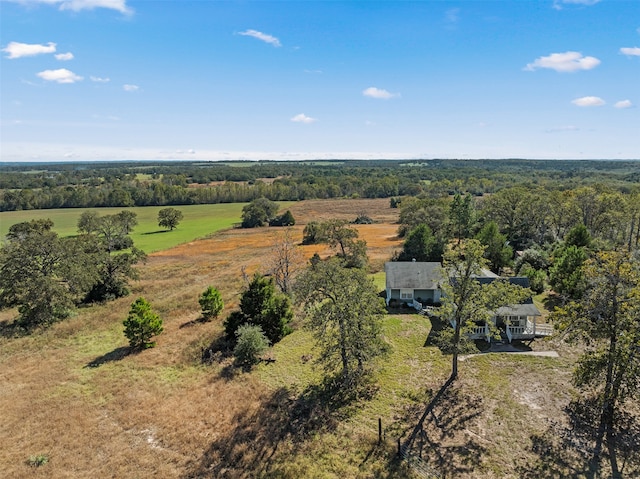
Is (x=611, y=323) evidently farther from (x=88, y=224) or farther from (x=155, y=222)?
(x=155, y=222)

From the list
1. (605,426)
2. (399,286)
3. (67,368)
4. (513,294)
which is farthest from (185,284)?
(605,426)

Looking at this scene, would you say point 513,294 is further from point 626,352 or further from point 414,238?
point 414,238

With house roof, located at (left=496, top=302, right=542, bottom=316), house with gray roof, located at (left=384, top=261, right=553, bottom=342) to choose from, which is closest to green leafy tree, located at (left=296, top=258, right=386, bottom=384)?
house with gray roof, located at (left=384, top=261, right=553, bottom=342)

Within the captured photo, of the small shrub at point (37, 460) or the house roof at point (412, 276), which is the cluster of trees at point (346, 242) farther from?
the small shrub at point (37, 460)

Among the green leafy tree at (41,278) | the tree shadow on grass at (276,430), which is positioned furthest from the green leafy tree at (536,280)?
the green leafy tree at (41,278)

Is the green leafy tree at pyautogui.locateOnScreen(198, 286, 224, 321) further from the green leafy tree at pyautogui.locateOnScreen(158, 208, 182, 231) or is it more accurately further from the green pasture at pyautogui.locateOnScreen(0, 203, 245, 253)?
the green leafy tree at pyautogui.locateOnScreen(158, 208, 182, 231)

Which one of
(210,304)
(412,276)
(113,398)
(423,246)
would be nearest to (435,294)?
(412,276)
